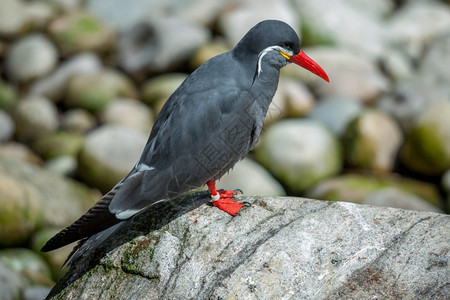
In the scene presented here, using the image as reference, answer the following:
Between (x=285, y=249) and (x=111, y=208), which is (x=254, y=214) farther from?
(x=111, y=208)

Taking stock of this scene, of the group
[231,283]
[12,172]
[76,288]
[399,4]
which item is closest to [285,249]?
[231,283]

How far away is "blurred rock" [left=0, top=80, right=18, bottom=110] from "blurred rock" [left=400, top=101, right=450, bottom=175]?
314 inches

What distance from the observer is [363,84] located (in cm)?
1211

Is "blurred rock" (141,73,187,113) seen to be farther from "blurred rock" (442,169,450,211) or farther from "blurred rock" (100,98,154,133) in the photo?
"blurred rock" (442,169,450,211)

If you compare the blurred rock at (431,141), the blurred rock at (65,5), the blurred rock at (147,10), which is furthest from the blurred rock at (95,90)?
the blurred rock at (431,141)

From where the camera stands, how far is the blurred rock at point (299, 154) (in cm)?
1008

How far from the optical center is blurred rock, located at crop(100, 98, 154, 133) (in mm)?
11336

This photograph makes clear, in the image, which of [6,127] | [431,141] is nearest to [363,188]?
[431,141]

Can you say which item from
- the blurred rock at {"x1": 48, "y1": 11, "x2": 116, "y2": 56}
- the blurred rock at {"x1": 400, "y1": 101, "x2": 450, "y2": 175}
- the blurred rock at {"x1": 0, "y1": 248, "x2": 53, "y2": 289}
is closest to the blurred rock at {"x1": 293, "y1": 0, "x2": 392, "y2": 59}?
the blurred rock at {"x1": 400, "y1": 101, "x2": 450, "y2": 175}

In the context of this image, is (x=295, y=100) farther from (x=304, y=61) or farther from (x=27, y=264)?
(x=304, y=61)

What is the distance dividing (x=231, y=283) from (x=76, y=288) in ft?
4.21

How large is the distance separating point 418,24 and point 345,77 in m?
3.88

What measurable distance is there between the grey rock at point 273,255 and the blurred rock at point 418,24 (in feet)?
34.5

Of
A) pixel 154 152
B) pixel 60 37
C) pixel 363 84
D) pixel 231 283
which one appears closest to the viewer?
pixel 231 283
